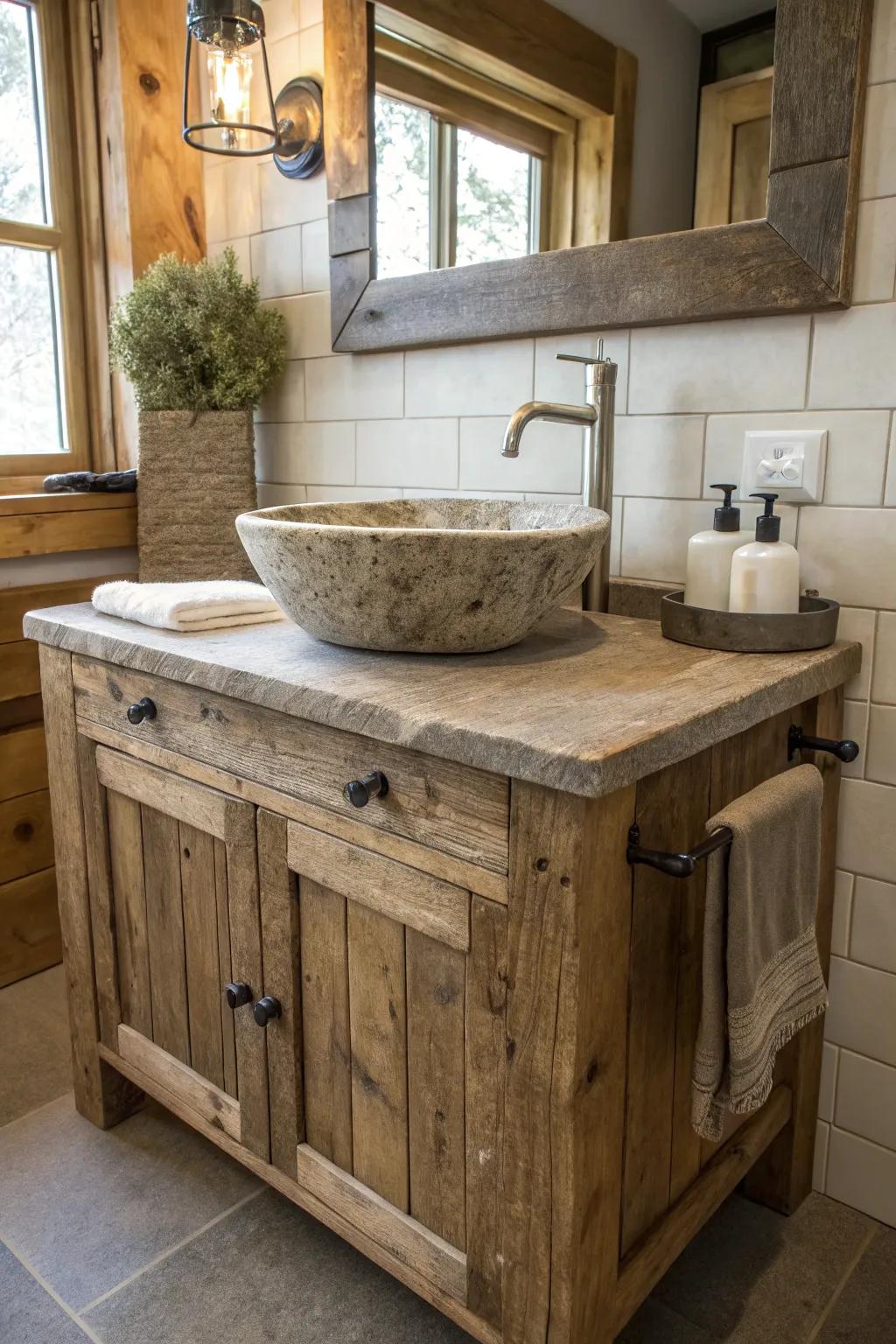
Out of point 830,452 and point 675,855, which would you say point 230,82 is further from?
point 675,855

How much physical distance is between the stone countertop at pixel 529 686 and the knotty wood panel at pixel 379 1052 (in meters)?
0.24

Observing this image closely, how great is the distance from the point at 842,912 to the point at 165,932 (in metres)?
0.89

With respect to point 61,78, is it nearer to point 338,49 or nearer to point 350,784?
point 338,49

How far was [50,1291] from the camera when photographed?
1.26m

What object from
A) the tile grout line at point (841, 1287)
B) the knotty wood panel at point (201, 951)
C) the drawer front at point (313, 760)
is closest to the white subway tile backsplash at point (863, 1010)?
the tile grout line at point (841, 1287)

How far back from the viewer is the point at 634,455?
4.65ft

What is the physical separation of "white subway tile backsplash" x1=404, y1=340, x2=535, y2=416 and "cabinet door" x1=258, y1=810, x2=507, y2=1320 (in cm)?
79

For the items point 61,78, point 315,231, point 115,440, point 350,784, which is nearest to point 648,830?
point 350,784

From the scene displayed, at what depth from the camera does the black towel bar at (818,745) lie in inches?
44.9

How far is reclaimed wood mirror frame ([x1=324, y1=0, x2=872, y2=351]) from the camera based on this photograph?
45.2 inches

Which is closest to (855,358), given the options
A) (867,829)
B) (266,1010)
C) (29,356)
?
(867,829)

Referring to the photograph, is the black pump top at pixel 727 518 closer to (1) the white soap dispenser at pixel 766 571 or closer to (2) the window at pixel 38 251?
(1) the white soap dispenser at pixel 766 571

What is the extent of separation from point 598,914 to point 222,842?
53 cm

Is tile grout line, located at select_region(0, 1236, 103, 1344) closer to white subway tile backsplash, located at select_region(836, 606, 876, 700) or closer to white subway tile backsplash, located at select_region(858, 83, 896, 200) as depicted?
white subway tile backsplash, located at select_region(836, 606, 876, 700)
